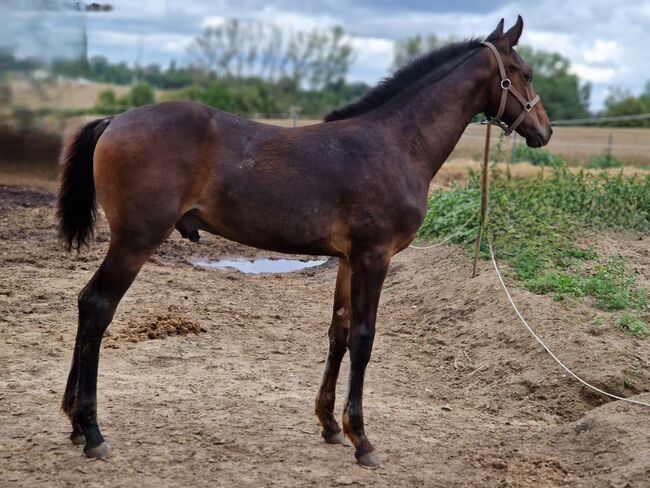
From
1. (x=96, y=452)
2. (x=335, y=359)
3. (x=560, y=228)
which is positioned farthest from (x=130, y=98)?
(x=96, y=452)

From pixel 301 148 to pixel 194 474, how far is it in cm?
196

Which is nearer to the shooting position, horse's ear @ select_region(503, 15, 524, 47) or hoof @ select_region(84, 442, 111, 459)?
hoof @ select_region(84, 442, 111, 459)

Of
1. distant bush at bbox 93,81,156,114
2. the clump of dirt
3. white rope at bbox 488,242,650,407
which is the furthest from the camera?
distant bush at bbox 93,81,156,114

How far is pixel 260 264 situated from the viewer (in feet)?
35.6

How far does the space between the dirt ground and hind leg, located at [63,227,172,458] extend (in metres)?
0.17

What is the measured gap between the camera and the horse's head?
5.18 meters

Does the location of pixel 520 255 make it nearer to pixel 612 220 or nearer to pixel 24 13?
pixel 612 220

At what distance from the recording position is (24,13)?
13859 mm

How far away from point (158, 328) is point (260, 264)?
3827 millimetres

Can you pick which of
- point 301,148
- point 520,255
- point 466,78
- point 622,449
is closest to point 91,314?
point 301,148

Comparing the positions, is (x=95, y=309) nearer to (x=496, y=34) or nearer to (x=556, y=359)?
(x=496, y=34)

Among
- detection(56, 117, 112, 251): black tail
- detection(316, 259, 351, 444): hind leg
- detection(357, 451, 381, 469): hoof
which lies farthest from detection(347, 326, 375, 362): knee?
detection(56, 117, 112, 251): black tail

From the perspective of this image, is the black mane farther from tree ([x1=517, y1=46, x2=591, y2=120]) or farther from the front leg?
tree ([x1=517, y1=46, x2=591, y2=120])

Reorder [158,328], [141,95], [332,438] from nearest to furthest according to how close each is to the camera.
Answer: [332,438] → [158,328] → [141,95]
